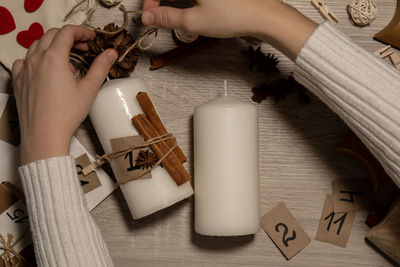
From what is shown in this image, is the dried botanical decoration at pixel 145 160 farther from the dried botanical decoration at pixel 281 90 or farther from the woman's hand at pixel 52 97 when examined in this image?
the dried botanical decoration at pixel 281 90

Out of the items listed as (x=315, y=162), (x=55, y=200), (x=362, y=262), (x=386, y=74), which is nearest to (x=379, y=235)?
(x=362, y=262)

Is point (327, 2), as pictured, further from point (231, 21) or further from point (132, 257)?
point (132, 257)

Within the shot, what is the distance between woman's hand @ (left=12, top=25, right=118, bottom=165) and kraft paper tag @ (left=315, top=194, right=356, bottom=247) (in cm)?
56

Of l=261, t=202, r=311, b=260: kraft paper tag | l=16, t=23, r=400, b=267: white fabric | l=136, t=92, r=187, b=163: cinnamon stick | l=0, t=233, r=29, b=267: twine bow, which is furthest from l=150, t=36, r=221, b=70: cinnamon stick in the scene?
l=0, t=233, r=29, b=267: twine bow

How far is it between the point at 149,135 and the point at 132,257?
0.31 metres

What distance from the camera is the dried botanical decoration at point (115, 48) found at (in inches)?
32.1

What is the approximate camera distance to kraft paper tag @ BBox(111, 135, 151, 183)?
778 mm

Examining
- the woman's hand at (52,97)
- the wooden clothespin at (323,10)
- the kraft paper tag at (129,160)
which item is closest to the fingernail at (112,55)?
the woman's hand at (52,97)

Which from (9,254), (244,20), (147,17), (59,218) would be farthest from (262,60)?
(9,254)

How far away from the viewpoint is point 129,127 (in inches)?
30.9

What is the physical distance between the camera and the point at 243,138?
79 cm

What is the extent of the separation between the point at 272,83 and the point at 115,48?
1.14 ft

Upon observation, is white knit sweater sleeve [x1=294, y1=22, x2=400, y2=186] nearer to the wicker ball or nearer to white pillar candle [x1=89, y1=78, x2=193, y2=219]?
the wicker ball

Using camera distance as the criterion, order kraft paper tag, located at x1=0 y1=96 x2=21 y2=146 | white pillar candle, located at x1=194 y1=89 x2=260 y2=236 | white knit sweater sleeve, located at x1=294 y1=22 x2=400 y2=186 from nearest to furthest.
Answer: white knit sweater sleeve, located at x1=294 y1=22 x2=400 y2=186
white pillar candle, located at x1=194 y1=89 x2=260 y2=236
kraft paper tag, located at x1=0 y1=96 x2=21 y2=146
